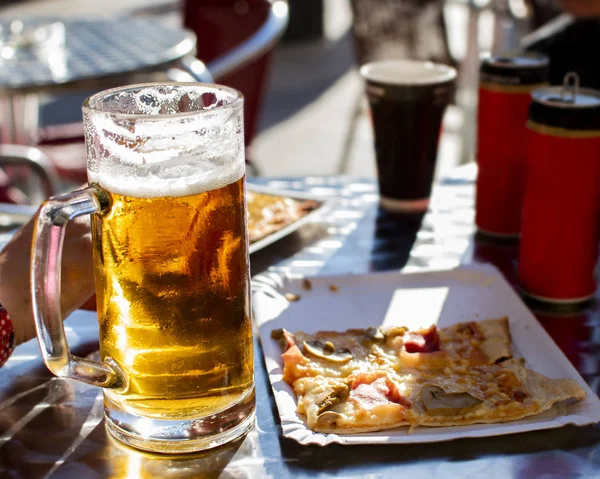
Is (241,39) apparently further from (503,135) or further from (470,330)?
(470,330)

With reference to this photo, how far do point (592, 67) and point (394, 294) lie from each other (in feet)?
4.23

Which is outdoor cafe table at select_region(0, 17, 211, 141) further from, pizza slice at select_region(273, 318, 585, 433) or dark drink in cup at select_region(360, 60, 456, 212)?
pizza slice at select_region(273, 318, 585, 433)

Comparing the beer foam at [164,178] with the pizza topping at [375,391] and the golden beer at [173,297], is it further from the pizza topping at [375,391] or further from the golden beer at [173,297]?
the pizza topping at [375,391]

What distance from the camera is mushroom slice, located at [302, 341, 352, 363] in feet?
3.03

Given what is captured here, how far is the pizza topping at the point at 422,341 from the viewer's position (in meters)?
0.95

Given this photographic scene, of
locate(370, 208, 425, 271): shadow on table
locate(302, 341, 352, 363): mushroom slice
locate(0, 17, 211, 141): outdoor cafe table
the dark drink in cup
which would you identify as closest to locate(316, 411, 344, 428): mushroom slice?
locate(302, 341, 352, 363): mushroom slice

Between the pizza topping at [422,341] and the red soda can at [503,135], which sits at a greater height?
the red soda can at [503,135]

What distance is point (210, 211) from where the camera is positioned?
76 centimetres

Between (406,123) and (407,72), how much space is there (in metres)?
0.14

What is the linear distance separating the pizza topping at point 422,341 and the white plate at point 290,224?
350 millimetres

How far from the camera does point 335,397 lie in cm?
84

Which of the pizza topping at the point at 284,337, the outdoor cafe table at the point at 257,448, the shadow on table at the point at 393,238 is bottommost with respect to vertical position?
the shadow on table at the point at 393,238

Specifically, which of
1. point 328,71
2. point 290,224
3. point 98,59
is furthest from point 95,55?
point 328,71

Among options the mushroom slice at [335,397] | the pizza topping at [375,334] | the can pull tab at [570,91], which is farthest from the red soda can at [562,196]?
the mushroom slice at [335,397]
